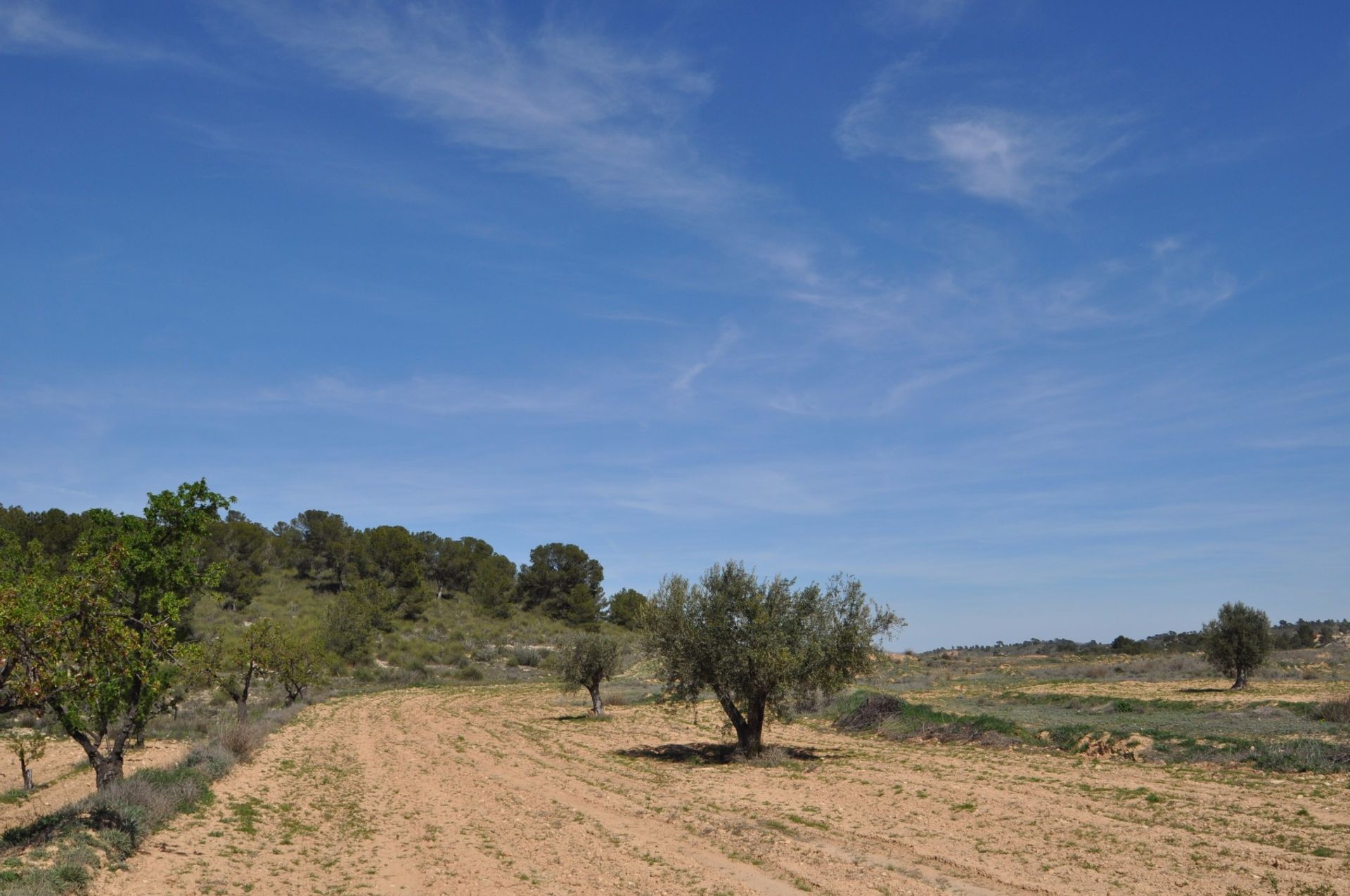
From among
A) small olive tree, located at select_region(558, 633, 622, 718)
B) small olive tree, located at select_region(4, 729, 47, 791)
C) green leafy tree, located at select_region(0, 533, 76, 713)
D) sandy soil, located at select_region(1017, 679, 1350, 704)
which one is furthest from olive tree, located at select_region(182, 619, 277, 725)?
sandy soil, located at select_region(1017, 679, 1350, 704)

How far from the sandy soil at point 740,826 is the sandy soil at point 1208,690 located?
73.0ft

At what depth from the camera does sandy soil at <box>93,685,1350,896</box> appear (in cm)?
1484

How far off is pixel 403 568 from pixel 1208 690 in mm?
76313

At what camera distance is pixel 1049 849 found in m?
16.6

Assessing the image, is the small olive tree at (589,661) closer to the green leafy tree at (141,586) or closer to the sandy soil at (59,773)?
the sandy soil at (59,773)

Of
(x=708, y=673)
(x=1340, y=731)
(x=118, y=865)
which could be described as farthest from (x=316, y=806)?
(x=1340, y=731)

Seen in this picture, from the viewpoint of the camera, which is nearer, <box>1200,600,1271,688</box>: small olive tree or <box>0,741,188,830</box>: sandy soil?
<box>0,741,188,830</box>: sandy soil

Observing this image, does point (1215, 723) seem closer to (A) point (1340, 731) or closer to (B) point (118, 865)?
(A) point (1340, 731)

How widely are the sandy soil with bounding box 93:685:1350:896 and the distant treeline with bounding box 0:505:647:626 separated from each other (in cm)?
6489

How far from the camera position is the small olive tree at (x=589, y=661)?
1816 inches

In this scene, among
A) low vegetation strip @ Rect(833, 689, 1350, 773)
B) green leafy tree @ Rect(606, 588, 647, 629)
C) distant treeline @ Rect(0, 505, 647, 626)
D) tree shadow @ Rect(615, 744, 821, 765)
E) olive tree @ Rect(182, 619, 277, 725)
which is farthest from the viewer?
green leafy tree @ Rect(606, 588, 647, 629)

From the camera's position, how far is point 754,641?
28969 millimetres

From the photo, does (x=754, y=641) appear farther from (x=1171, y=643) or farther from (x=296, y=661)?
(x=1171, y=643)

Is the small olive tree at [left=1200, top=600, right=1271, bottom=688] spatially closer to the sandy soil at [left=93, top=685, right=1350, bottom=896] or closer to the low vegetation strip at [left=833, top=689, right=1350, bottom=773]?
the low vegetation strip at [left=833, top=689, right=1350, bottom=773]
